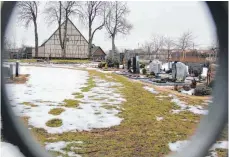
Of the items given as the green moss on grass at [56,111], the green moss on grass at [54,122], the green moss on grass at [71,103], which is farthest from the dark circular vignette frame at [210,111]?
the green moss on grass at [71,103]

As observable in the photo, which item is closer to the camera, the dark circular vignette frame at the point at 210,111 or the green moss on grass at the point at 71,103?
the dark circular vignette frame at the point at 210,111

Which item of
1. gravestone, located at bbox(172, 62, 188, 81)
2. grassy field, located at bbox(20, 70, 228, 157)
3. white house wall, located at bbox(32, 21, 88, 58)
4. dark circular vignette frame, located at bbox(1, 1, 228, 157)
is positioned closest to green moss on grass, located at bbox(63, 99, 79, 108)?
grassy field, located at bbox(20, 70, 228, 157)

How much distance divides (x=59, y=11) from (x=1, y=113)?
99.2 ft

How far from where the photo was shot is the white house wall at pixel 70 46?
1585 inches

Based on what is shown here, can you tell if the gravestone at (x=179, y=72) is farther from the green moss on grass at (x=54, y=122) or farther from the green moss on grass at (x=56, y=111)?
the green moss on grass at (x=54, y=122)

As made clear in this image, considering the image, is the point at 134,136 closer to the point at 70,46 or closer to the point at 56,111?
the point at 56,111

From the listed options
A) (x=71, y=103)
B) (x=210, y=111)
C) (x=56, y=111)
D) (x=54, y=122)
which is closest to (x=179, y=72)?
(x=71, y=103)

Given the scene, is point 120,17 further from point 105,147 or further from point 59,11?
point 105,147

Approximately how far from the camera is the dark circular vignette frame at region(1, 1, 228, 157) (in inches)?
60.7

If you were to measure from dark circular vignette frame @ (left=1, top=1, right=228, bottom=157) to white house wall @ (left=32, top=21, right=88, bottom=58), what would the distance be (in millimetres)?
38446

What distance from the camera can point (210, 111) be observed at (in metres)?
1.87

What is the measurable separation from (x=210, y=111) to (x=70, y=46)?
39.7 meters

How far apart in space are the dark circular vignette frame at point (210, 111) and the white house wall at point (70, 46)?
38446 mm

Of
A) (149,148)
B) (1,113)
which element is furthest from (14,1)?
(149,148)
